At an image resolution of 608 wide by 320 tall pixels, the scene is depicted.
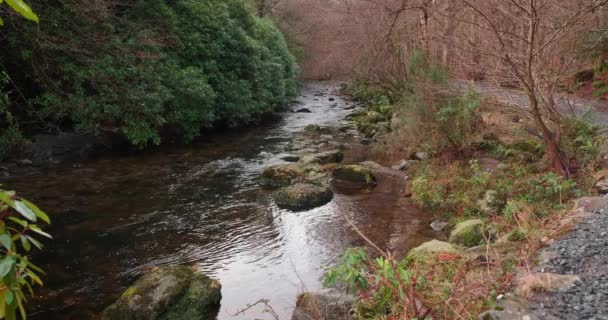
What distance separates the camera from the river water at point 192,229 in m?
7.23

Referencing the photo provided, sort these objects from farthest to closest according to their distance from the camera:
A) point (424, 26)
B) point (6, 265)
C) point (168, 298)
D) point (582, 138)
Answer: point (424, 26) < point (582, 138) < point (168, 298) < point (6, 265)

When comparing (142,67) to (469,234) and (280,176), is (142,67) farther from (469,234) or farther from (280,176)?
(469,234)

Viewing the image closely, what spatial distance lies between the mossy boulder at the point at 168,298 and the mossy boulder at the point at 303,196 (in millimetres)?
4236

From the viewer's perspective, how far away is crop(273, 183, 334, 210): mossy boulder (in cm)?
1091

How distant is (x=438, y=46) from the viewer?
1556cm

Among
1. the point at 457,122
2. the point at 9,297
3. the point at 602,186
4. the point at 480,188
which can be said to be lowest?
the point at 480,188

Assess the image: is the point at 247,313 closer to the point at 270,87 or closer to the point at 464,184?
the point at 464,184

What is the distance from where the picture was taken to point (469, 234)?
315 inches

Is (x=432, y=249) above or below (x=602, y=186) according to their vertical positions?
below

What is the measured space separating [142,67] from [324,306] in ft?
37.3

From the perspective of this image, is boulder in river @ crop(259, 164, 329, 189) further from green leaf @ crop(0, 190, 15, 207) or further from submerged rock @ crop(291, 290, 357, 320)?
green leaf @ crop(0, 190, 15, 207)

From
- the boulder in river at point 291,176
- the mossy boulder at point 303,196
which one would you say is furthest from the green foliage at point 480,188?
the boulder in river at point 291,176

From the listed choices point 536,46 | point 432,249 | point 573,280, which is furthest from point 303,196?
point 573,280

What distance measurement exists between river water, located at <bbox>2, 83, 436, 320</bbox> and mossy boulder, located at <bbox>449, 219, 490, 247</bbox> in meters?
0.75
